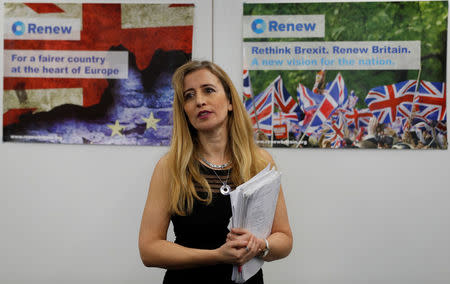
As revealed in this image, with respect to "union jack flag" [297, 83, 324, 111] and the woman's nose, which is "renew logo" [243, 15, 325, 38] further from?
the woman's nose

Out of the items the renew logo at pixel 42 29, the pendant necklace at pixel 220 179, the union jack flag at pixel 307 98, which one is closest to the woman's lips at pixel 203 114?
the pendant necklace at pixel 220 179

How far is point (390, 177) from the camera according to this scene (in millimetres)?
1916

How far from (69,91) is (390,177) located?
184 centimetres

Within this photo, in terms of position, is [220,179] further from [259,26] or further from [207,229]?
[259,26]

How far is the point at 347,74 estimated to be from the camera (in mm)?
1897

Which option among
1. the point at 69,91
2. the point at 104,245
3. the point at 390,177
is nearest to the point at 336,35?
the point at 390,177

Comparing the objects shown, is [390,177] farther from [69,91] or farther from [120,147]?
[69,91]

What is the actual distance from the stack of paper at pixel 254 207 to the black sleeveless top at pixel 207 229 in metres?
0.14

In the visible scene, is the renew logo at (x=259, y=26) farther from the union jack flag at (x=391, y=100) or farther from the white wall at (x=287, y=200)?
the union jack flag at (x=391, y=100)

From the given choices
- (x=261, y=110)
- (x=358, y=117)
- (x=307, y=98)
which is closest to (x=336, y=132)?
(x=358, y=117)

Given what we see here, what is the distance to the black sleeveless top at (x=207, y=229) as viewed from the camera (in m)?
1.18

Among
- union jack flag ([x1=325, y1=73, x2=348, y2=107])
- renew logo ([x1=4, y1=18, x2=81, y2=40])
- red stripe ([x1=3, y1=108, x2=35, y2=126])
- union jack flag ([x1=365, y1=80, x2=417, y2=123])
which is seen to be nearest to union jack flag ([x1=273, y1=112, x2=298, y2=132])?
union jack flag ([x1=325, y1=73, x2=348, y2=107])

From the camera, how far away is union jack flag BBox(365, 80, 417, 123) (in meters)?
1.88

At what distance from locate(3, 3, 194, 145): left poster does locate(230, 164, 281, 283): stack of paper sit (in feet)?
3.32
